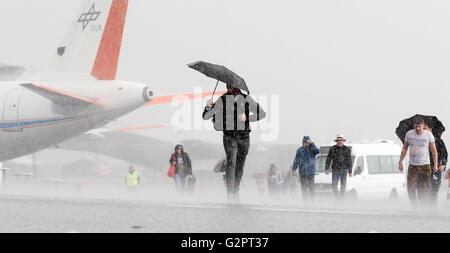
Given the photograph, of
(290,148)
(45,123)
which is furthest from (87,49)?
(290,148)

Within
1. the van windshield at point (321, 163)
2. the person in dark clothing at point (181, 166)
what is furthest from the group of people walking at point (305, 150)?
the van windshield at point (321, 163)

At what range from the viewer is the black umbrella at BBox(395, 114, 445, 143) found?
34.6 ft

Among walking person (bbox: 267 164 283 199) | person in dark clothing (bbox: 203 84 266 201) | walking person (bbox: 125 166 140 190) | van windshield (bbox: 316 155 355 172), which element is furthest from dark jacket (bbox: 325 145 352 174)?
walking person (bbox: 125 166 140 190)

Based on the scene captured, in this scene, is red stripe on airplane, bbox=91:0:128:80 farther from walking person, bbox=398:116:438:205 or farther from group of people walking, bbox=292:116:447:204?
walking person, bbox=398:116:438:205

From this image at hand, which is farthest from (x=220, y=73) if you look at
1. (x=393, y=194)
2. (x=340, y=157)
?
(x=393, y=194)

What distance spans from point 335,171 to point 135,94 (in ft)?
19.2

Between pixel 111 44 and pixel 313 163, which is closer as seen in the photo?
pixel 313 163

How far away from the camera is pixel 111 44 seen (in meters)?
17.8

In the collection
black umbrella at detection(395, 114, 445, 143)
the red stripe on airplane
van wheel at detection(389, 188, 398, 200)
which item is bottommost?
van wheel at detection(389, 188, 398, 200)

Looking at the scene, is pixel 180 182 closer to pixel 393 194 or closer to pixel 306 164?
pixel 306 164

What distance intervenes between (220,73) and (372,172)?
464 inches

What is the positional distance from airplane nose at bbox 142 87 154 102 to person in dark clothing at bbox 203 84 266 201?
8.31 meters

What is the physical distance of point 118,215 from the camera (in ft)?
21.4
